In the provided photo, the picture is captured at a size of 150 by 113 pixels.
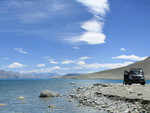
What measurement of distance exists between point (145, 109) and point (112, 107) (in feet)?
10.5

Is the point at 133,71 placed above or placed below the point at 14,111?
above

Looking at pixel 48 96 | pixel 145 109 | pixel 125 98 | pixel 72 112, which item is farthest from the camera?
pixel 48 96

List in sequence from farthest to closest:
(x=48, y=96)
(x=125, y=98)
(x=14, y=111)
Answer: (x=48, y=96) → (x=125, y=98) → (x=14, y=111)

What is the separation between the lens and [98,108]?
20.3m

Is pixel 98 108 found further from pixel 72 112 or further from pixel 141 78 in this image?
pixel 141 78

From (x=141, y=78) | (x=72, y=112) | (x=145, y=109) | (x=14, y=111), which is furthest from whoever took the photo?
(x=141, y=78)

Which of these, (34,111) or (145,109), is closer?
(145,109)

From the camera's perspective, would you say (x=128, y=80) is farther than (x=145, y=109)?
Yes

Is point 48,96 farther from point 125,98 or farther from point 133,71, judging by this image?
point 133,71

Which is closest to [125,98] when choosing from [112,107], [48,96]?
[112,107]

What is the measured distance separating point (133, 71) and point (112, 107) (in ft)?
93.8

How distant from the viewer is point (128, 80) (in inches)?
1907

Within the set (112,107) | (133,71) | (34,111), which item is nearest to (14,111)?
(34,111)

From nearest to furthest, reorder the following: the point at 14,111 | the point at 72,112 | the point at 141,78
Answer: the point at 72,112 < the point at 14,111 < the point at 141,78
